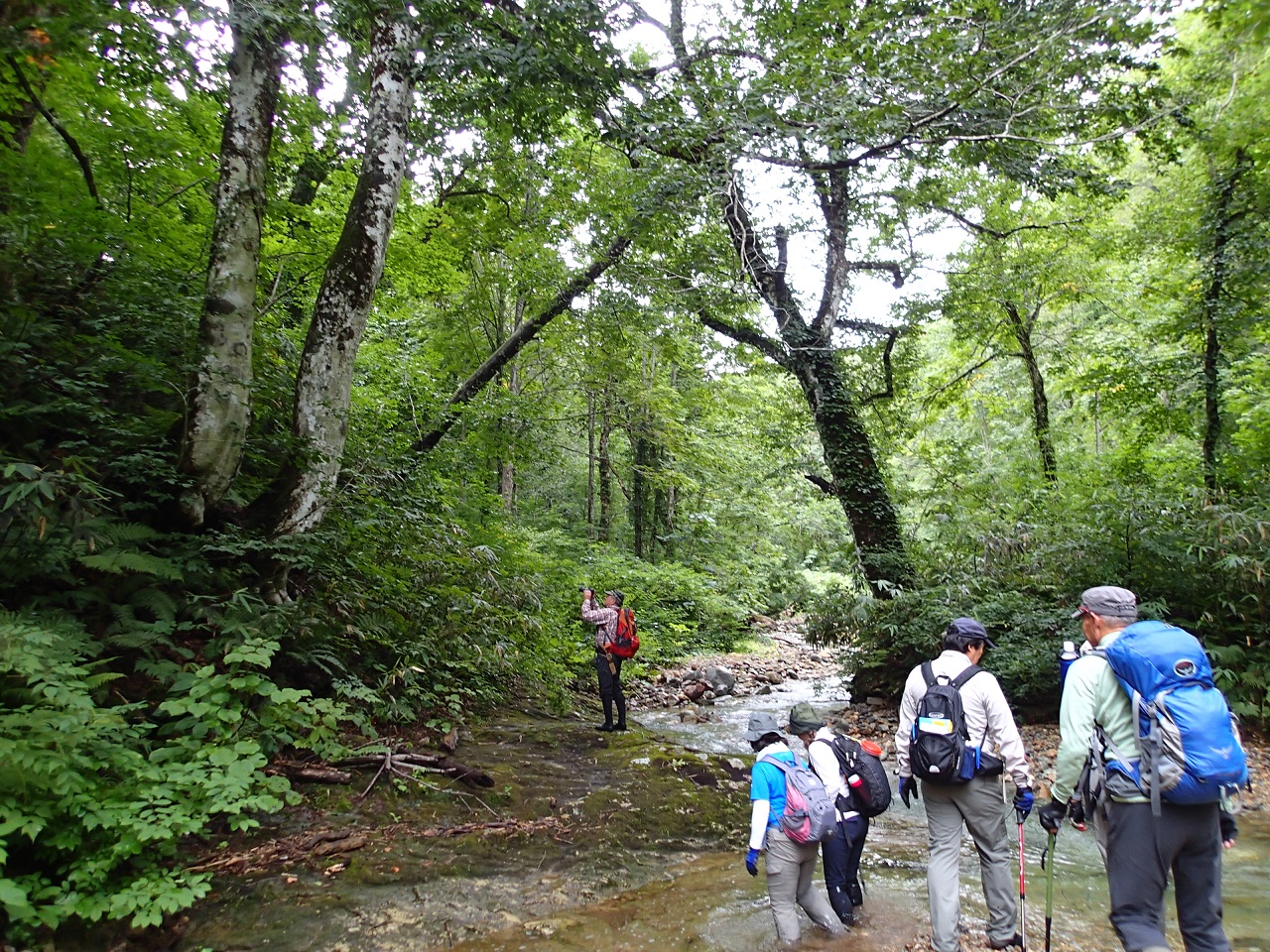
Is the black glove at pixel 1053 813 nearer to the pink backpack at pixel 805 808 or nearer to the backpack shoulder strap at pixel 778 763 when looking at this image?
the pink backpack at pixel 805 808

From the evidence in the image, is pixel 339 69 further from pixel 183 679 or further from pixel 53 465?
pixel 183 679

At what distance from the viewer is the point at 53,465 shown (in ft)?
16.6

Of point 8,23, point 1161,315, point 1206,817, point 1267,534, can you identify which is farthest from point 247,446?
point 1161,315

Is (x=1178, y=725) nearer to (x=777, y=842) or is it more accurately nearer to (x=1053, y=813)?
(x=1053, y=813)

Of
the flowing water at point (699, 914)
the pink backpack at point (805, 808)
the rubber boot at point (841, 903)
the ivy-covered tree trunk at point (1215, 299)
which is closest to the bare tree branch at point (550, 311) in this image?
the flowing water at point (699, 914)

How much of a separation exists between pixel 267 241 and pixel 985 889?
10.4 meters

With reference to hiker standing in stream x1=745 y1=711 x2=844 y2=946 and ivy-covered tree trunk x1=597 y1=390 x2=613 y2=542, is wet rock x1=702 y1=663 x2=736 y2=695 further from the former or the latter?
hiker standing in stream x1=745 y1=711 x2=844 y2=946

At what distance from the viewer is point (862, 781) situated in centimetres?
420

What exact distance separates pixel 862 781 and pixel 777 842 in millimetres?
700

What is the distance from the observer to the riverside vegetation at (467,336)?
4.55 metres

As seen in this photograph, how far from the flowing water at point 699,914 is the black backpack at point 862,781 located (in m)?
0.72

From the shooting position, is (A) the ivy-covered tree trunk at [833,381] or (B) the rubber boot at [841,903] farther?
(A) the ivy-covered tree trunk at [833,381]

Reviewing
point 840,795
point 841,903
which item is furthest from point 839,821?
point 841,903

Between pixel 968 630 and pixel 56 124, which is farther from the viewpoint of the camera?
pixel 56 124
